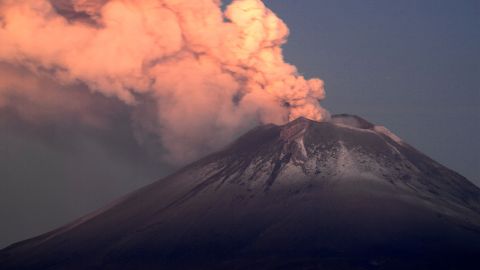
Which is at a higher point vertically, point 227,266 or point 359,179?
point 359,179

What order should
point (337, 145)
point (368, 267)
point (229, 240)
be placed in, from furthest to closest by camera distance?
1. point (337, 145)
2. point (229, 240)
3. point (368, 267)

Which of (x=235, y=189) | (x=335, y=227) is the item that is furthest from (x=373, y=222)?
(x=235, y=189)

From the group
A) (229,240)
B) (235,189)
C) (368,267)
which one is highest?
(235,189)

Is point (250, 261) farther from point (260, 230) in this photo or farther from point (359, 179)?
point (359, 179)

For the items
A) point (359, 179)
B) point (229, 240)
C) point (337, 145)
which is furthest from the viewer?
point (337, 145)

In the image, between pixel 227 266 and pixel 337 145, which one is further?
pixel 337 145

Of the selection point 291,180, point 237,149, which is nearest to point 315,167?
point 291,180

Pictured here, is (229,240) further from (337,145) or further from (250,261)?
(337,145)
